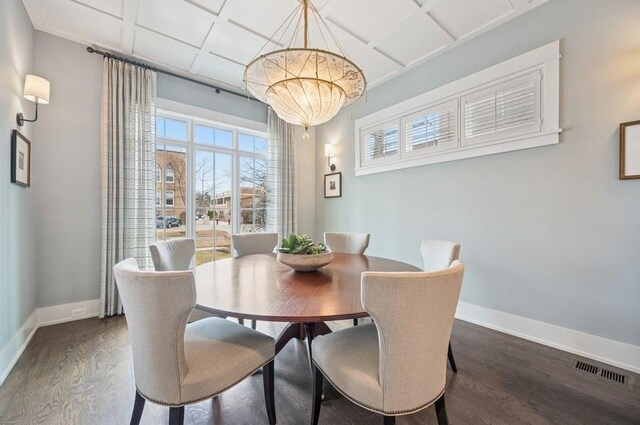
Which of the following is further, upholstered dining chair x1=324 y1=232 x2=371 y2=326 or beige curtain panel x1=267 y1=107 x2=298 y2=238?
beige curtain panel x1=267 y1=107 x2=298 y2=238

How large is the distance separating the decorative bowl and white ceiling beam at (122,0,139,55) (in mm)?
2495

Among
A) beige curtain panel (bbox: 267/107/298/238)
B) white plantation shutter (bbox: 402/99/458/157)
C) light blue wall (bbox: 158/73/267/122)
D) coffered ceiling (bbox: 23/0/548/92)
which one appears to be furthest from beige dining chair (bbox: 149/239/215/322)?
white plantation shutter (bbox: 402/99/458/157)

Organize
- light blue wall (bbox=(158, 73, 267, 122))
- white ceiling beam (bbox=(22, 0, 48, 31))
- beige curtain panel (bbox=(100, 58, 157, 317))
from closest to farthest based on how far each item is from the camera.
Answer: white ceiling beam (bbox=(22, 0, 48, 31)), beige curtain panel (bbox=(100, 58, 157, 317)), light blue wall (bbox=(158, 73, 267, 122))

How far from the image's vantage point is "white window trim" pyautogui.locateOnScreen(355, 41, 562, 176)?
2174mm

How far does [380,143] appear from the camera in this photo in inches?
141

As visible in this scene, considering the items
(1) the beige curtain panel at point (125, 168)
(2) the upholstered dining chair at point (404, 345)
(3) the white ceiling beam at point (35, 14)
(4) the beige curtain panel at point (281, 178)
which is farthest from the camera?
(4) the beige curtain panel at point (281, 178)

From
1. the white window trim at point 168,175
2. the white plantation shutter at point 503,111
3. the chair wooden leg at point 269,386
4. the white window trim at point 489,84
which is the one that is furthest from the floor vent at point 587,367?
the white window trim at point 168,175

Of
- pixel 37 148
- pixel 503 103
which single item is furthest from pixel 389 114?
pixel 37 148

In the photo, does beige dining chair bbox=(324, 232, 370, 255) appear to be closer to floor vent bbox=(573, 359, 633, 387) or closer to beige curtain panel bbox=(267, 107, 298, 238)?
beige curtain panel bbox=(267, 107, 298, 238)

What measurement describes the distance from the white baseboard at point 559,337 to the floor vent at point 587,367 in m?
0.14

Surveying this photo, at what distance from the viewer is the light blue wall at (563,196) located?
1.91 m

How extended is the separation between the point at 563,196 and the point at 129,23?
13.6 feet

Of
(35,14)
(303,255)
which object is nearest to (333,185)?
(303,255)

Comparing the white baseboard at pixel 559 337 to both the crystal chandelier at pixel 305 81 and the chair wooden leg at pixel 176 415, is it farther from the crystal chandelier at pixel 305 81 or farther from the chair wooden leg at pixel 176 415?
the chair wooden leg at pixel 176 415
